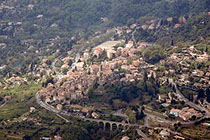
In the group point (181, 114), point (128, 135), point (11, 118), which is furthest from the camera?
point (11, 118)

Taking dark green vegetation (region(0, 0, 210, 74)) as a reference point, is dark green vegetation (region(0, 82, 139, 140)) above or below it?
below

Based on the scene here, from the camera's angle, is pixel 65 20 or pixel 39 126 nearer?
pixel 39 126

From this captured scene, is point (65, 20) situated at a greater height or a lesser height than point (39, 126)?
greater

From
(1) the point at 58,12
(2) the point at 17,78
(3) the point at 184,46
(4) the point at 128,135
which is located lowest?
(4) the point at 128,135

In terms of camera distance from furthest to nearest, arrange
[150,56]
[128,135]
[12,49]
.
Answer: [12,49] < [150,56] < [128,135]

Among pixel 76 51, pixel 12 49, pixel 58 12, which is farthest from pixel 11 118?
pixel 58 12

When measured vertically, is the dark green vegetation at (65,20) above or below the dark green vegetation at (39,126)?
above

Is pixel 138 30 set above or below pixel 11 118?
above

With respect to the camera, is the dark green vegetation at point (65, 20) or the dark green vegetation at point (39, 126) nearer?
the dark green vegetation at point (39, 126)

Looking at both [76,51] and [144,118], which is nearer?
[144,118]

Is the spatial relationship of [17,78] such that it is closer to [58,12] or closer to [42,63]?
[42,63]

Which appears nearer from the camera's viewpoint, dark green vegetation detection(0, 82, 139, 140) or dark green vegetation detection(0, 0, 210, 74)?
dark green vegetation detection(0, 82, 139, 140)
